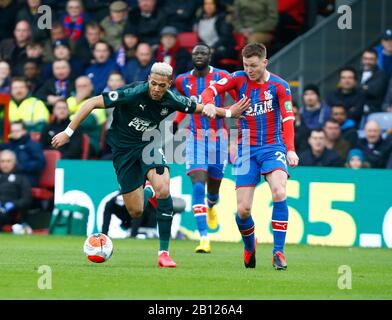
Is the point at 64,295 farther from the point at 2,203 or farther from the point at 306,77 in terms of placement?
the point at 306,77

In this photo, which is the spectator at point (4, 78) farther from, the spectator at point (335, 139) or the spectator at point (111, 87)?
the spectator at point (335, 139)

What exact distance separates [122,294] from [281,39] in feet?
44.8

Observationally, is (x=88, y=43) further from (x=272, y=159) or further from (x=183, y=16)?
(x=272, y=159)

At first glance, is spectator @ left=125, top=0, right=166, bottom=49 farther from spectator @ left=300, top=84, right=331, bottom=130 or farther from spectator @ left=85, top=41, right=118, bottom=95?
spectator @ left=300, top=84, right=331, bottom=130

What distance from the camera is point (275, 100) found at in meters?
12.9

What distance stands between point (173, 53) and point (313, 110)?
3148mm

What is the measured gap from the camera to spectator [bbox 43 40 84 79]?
74.0ft

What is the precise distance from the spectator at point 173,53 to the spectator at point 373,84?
3.42 metres

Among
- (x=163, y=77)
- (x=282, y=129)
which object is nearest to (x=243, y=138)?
(x=282, y=129)

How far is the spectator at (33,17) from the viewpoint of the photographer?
23797 mm

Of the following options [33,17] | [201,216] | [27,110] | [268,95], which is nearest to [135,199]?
[268,95]

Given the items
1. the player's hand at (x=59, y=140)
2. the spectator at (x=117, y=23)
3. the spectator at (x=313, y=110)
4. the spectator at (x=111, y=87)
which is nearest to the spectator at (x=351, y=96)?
the spectator at (x=313, y=110)

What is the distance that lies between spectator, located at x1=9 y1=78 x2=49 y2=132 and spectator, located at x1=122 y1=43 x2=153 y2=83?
177cm

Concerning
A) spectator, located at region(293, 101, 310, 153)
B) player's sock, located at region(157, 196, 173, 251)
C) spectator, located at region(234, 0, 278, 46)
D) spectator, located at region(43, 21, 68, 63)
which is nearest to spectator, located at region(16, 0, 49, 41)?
spectator, located at region(43, 21, 68, 63)
